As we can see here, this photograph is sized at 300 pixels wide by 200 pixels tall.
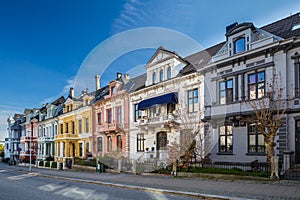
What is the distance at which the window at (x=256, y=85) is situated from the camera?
53.6ft

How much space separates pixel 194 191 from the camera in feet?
36.4

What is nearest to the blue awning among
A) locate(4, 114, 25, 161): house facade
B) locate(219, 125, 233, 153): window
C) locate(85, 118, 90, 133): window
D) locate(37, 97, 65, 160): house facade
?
locate(219, 125, 233, 153): window

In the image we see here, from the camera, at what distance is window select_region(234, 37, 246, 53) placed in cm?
1745

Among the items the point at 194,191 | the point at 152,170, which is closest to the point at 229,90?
the point at 152,170

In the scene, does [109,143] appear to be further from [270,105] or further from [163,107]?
[270,105]

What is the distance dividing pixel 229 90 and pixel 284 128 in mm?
4394

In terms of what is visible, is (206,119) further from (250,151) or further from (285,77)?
(285,77)

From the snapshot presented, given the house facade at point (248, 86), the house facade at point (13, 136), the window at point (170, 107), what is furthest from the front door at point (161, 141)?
the house facade at point (13, 136)

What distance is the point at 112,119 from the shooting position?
2872cm

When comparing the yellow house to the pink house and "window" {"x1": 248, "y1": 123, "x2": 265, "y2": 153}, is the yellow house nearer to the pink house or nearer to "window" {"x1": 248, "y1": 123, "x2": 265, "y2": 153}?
the pink house

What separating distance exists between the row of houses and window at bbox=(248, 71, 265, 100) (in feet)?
0.20

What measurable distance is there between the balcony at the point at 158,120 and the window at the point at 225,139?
366 centimetres

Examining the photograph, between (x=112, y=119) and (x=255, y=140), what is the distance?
16154mm

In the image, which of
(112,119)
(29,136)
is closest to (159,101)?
(112,119)
